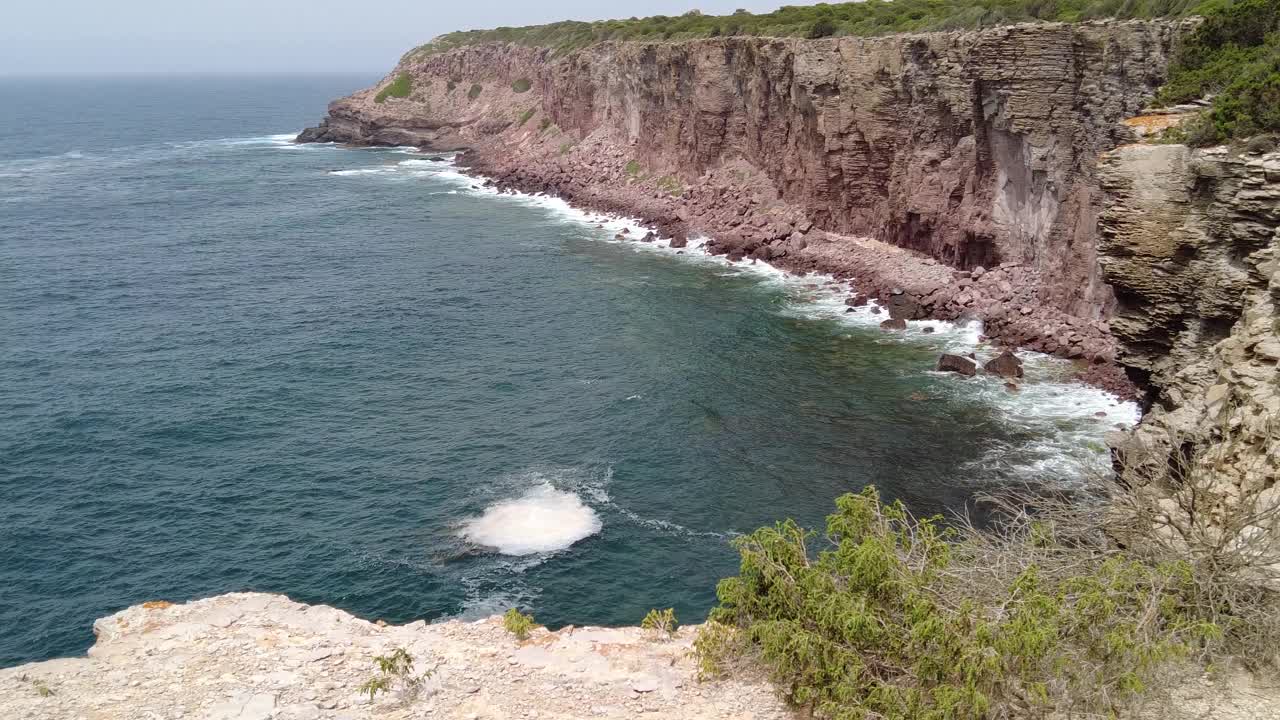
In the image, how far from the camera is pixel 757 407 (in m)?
46.2

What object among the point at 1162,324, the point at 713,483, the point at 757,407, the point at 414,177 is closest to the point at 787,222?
the point at 757,407

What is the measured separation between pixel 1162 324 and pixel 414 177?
97627 millimetres

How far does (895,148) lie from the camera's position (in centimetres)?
6612

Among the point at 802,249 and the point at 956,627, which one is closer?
the point at 956,627

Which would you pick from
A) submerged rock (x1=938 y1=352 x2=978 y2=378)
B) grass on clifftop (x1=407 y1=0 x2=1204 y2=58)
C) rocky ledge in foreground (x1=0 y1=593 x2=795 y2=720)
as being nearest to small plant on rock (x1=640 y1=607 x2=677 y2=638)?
rocky ledge in foreground (x1=0 y1=593 x2=795 y2=720)

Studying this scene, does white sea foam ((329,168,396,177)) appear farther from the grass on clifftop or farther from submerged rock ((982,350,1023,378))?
submerged rock ((982,350,1023,378))

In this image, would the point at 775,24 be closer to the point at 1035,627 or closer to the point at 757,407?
the point at 757,407

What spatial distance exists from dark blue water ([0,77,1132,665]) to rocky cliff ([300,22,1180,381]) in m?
6.16

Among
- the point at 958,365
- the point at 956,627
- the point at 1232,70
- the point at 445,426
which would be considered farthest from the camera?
the point at 958,365

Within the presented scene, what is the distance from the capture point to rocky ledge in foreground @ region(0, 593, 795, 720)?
18.1 metres

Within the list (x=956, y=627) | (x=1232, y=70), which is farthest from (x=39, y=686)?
(x=1232, y=70)

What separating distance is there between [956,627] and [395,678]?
10549 mm

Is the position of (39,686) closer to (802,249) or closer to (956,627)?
(956,627)

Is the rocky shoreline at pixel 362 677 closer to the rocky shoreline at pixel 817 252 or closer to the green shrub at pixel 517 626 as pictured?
the green shrub at pixel 517 626
